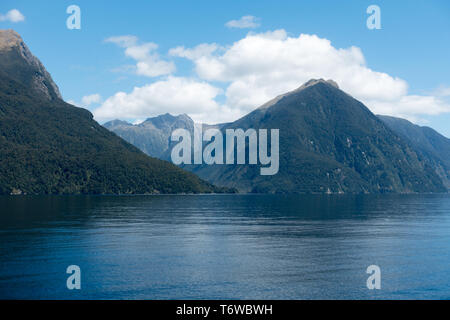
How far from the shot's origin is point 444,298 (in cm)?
5141

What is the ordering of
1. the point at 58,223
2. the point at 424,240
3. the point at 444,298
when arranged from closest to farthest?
the point at 444,298, the point at 424,240, the point at 58,223

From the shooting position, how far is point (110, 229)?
109 m

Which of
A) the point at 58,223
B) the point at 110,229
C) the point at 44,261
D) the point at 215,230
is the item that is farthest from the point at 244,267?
the point at 58,223

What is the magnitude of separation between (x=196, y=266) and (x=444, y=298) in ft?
109

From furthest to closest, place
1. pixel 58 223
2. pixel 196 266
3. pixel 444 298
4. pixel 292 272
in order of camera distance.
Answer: pixel 58 223
pixel 196 266
pixel 292 272
pixel 444 298

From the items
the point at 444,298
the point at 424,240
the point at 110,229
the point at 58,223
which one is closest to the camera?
the point at 444,298
